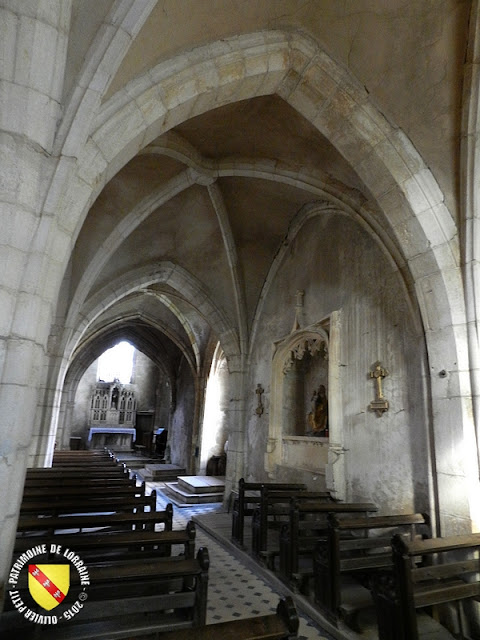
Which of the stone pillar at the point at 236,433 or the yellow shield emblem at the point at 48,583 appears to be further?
the stone pillar at the point at 236,433

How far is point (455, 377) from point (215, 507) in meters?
7.41

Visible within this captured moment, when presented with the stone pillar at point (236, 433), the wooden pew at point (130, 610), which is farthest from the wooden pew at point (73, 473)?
the wooden pew at point (130, 610)

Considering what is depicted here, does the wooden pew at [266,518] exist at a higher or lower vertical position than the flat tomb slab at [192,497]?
higher

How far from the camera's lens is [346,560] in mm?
A: 3906

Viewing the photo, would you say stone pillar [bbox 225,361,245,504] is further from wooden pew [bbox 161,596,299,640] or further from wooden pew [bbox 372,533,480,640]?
wooden pew [bbox 161,596,299,640]

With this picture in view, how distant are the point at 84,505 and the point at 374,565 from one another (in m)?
3.07

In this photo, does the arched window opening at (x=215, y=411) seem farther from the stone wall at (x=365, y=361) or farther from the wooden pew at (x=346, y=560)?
the wooden pew at (x=346, y=560)

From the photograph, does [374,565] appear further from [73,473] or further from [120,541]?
[73,473]

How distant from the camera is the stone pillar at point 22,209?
242 cm

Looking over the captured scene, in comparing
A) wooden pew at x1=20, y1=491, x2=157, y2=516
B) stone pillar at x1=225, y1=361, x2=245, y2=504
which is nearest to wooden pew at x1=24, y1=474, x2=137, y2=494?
wooden pew at x1=20, y1=491, x2=157, y2=516

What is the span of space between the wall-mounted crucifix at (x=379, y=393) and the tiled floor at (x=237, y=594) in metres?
2.49

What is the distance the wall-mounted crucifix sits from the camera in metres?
5.23

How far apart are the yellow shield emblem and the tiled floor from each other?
2008mm

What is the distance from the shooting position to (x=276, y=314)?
28.3ft
